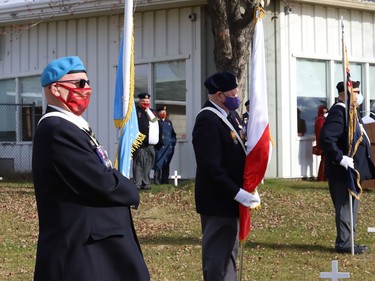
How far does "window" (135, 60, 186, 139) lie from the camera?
795 inches

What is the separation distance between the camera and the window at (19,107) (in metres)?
23.5

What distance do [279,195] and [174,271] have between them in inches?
249

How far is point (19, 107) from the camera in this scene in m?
23.9

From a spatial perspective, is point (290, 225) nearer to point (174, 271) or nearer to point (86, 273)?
point (174, 271)

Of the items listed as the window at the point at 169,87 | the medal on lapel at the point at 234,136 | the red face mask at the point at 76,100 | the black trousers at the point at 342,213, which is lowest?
the black trousers at the point at 342,213

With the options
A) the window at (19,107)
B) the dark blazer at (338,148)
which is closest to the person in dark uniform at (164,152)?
the window at (19,107)

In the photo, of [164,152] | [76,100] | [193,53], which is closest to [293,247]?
[76,100]

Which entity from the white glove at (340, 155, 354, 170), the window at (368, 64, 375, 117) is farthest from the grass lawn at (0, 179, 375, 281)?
the window at (368, 64, 375, 117)

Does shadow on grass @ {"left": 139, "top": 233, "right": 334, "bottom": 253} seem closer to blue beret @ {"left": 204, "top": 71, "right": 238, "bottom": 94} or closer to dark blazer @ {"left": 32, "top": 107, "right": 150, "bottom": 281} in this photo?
blue beret @ {"left": 204, "top": 71, "right": 238, "bottom": 94}

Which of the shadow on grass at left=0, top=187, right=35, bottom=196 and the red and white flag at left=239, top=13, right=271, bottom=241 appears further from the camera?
the shadow on grass at left=0, top=187, right=35, bottom=196

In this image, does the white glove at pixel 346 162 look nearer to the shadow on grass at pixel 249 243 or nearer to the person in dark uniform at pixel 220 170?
the shadow on grass at pixel 249 243

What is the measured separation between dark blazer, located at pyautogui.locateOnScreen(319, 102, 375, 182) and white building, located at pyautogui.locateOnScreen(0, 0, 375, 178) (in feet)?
28.1

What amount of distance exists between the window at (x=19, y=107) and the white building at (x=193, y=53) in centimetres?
130

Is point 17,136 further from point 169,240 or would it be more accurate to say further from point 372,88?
point 169,240
